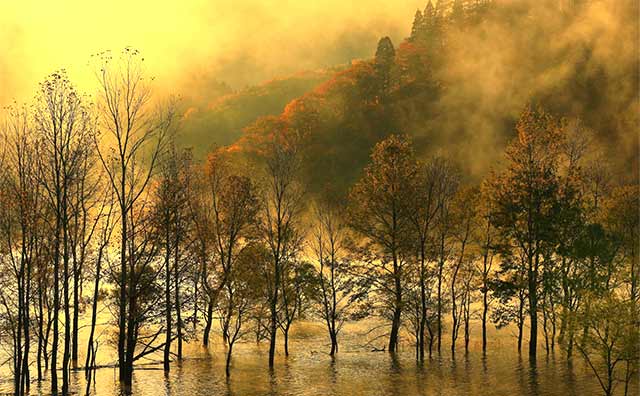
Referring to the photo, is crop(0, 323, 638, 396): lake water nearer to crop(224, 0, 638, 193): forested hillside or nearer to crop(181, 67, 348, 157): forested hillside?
crop(224, 0, 638, 193): forested hillside

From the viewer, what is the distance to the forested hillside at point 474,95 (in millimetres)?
129750

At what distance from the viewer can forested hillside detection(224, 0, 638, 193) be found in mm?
129750

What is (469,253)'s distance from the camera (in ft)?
164

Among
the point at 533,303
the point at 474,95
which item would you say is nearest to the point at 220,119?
the point at 474,95

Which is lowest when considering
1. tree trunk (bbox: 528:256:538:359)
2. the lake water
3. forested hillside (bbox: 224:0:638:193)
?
the lake water

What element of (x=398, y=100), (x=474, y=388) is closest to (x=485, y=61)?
(x=398, y=100)

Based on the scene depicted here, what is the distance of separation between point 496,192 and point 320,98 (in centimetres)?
10551

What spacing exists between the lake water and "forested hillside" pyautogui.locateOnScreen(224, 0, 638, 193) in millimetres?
75171

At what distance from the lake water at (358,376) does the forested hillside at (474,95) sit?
247 feet

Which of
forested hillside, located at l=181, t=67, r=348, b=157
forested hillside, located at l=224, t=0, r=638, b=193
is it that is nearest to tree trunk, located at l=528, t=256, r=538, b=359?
forested hillside, located at l=224, t=0, r=638, b=193

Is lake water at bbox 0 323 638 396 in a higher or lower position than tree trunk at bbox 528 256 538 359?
lower

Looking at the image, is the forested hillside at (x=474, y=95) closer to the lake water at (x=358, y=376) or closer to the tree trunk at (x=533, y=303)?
the tree trunk at (x=533, y=303)

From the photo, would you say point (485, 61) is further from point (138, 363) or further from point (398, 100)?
point (138, 363)

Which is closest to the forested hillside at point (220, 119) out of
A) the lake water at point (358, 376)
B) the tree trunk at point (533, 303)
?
the lake water at point (358, 376)
